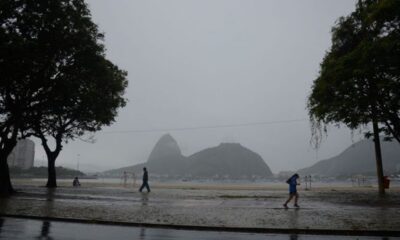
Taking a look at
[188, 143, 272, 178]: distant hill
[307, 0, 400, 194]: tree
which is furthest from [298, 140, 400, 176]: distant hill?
[307, 0, 400, 194]: tree

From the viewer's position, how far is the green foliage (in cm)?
1984

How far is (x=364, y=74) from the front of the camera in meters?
20.8

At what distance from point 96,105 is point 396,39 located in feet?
67.0

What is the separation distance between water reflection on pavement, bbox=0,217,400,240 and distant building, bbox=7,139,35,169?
161700mm

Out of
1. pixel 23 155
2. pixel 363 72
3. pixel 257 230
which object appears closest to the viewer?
pixel 257 230

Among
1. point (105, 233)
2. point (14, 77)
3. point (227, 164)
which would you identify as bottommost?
point (105, 233)

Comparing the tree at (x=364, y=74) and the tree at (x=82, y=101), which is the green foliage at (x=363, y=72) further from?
the tree at (x=82, y=101)

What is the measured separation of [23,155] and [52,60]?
15879 cm

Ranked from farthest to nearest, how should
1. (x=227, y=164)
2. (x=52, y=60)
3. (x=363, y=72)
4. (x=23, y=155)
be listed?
(x=227, y=164)
(x=23, y=155)
(x=52, y=60)
(x=363, y=72)

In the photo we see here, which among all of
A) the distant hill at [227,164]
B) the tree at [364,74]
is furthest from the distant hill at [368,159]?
the tree at [364,74]

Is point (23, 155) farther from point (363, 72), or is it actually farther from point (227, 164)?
point (363, 72)

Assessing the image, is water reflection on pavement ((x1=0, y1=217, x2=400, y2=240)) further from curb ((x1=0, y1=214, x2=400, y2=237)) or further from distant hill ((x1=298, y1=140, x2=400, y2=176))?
distant hill ((x1=298, y1=140, x2=400, y2=176))

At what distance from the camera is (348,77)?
2225cm

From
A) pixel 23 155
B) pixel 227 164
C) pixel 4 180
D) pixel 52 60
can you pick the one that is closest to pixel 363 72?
pixel 52 60
